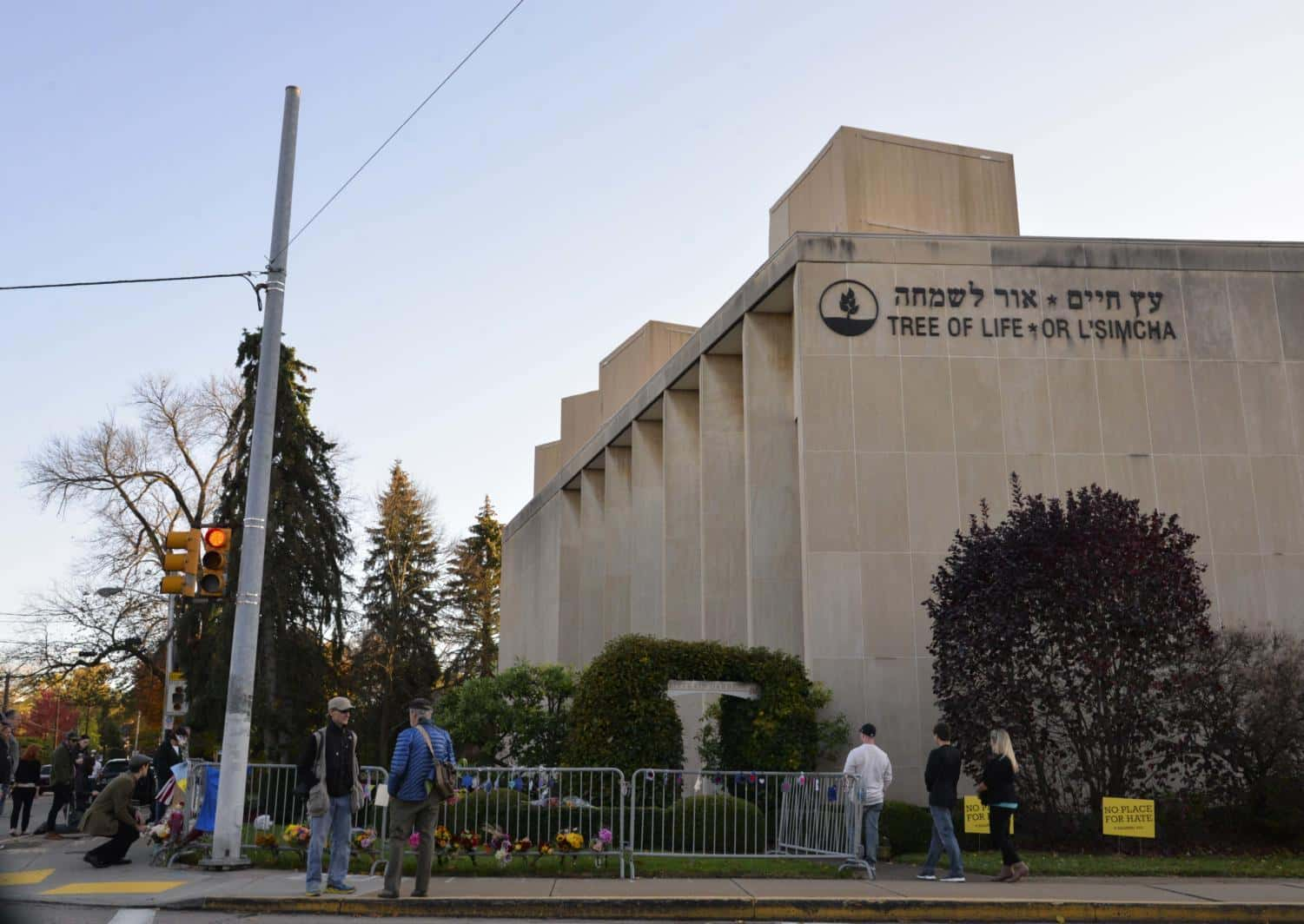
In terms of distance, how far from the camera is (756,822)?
14102 mm

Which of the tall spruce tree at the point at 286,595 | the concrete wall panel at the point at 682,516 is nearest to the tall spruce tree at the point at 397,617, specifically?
the tall spruce tree at the point at 286,595

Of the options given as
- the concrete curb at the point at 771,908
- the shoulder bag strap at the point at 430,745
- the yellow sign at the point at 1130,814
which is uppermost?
the shoulder bag strap at the point at 430,745

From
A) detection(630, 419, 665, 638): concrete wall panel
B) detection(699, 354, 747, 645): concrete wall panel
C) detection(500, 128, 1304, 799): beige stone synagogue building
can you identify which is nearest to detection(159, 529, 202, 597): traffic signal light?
detection(500, 128, 1304, 799): beige stone synagogue building

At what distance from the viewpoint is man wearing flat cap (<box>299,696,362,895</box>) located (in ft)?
36.5

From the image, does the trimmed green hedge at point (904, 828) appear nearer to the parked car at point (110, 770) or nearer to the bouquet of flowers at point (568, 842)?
the bouquet of flowers at point (568, 842)

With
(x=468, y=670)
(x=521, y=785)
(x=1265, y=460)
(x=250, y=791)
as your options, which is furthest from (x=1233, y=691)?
(x=468, y=670)

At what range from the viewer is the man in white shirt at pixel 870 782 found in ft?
43.8

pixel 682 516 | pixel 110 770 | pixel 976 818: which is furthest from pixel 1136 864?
pixel 110 770

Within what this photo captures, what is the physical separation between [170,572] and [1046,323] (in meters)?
17.0

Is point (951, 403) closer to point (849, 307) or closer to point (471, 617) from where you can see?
point (849, 307)

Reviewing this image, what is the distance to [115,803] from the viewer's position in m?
13.5

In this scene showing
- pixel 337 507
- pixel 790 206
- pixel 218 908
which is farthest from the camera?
pixel 337 507

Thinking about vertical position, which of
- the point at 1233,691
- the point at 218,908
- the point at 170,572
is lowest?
the point at 218,908

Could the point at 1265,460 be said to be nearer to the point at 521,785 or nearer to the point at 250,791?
the point at 521,785
